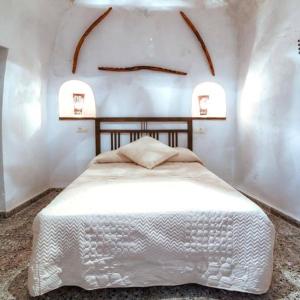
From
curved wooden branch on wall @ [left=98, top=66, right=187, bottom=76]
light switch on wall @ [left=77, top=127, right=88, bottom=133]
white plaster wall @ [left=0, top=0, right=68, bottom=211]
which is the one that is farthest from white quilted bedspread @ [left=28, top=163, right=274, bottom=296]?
curved wooden branch on wall @ [left=98, top=66, right=187, bottom=76]

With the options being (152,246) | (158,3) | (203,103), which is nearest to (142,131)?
(203,103)

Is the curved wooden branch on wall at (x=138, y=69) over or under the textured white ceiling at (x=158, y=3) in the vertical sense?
under

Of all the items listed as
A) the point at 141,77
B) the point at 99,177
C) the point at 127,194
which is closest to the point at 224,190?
the point at 127,194

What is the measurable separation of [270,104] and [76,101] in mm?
2839

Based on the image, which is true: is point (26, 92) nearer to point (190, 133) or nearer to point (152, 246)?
point (190, 133)

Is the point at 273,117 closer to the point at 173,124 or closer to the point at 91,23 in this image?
the point at 173,124

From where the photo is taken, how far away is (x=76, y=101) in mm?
4078

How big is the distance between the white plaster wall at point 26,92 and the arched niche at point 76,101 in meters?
0.35

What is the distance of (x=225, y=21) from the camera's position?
152 inches

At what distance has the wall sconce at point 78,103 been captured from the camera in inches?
161

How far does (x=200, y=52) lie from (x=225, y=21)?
593mm

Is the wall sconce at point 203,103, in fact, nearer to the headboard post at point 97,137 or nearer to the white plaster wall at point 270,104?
the white plaster wall at point 270,104

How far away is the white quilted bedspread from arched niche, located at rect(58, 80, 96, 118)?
285cm

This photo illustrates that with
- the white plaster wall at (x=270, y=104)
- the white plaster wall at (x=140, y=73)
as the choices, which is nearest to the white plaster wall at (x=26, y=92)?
the white plaster wall at (x=140, y=73)
